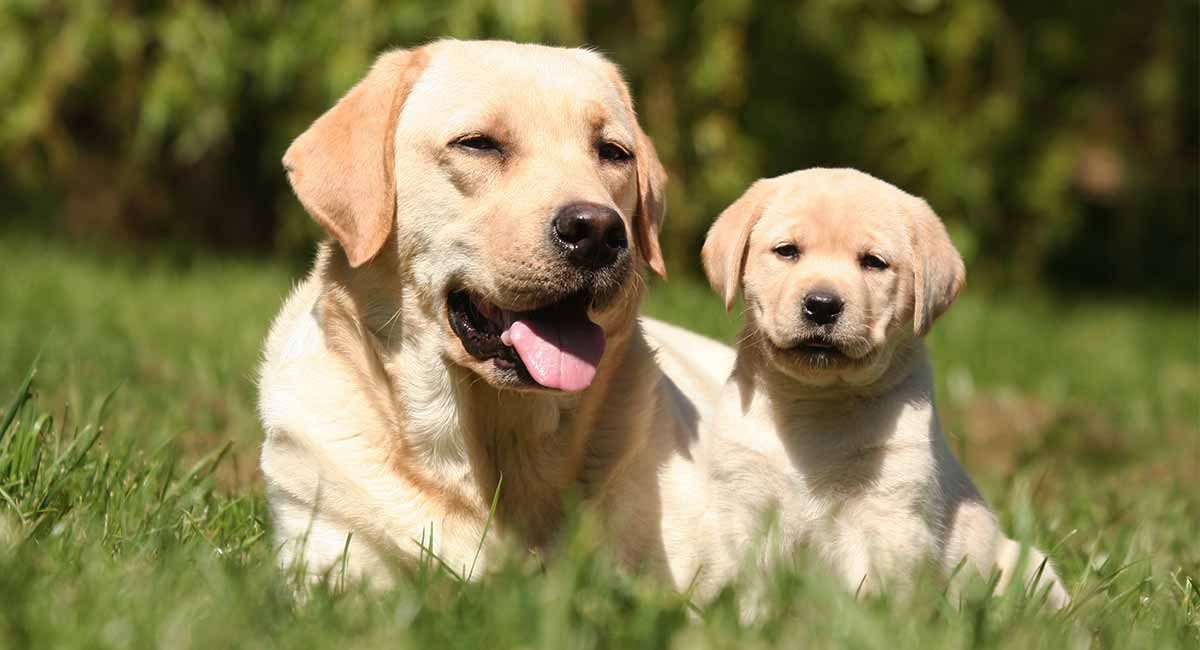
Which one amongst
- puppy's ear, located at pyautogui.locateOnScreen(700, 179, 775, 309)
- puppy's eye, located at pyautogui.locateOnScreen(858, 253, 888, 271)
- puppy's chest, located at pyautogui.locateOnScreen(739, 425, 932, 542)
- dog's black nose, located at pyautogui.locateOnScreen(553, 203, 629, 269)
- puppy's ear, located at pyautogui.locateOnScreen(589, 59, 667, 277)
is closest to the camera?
dog's black nose, located at pyautogui.locateOnScreen(553, 203, 629, 269)

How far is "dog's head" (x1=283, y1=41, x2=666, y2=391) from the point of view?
3158 mm

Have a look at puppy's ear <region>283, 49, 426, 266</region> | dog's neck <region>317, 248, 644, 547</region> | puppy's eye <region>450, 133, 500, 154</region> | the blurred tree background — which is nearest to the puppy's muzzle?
dog's neck <region>317, 248, 644, 547</region>

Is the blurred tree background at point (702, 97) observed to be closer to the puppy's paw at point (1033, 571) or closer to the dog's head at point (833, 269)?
the dog's head at point (833, 269)

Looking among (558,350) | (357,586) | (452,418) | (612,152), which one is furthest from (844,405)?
(357,586)

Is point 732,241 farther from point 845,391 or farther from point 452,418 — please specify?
point 452,418

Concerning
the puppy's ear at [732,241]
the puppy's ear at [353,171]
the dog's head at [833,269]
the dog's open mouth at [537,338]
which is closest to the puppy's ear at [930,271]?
the dog's head at [833,269]

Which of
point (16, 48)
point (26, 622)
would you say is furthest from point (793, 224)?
point (16, 48)

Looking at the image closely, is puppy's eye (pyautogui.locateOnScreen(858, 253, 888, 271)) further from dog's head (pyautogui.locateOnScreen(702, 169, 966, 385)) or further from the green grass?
the green grass

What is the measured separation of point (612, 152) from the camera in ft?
11.7

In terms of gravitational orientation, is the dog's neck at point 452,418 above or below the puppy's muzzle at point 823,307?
below

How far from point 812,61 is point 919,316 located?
22.5 feet

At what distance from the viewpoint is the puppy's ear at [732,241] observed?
356 cm

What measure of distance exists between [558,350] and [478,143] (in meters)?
0.56

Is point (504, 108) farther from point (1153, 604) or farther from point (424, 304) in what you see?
point (1153, 604)
